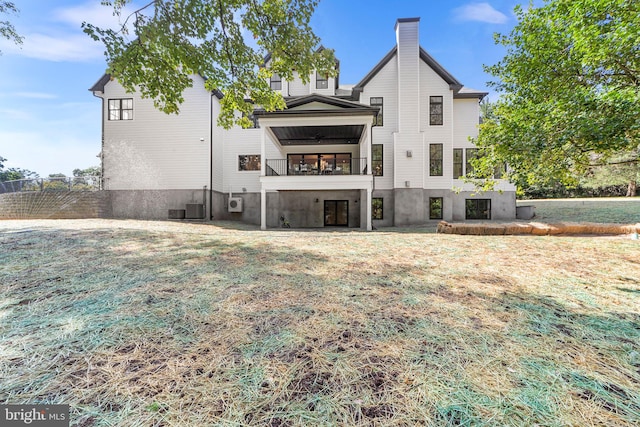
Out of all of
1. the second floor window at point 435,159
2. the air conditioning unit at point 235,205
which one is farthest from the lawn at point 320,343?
the air conditioning unit at point 235,205

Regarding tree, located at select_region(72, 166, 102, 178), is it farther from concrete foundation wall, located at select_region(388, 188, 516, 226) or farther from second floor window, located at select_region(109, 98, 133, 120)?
concrete foundation wall, located at select_region(388, 188, 516, 226)

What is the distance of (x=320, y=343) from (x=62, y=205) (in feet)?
60.3

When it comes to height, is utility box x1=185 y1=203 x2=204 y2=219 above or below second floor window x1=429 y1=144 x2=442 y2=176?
below

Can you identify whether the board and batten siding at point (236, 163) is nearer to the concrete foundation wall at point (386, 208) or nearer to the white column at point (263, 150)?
the white column at point (263, 150)

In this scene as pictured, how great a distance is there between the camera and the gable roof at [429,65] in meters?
14.1

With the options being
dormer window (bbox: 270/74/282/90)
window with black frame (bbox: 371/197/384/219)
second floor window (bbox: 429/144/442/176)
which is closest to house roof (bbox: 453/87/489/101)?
second floor window (bbox: 429/144/442/176)

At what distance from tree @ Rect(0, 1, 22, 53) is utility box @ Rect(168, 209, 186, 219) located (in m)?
10.2

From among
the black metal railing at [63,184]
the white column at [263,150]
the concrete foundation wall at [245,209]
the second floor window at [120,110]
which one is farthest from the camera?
the concrete foundation wall at [245,209]

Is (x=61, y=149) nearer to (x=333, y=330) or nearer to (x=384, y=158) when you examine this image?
(x=384, y=158)

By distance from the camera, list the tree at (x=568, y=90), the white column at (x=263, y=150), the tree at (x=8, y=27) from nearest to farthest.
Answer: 1. the tree at (x=568, y=90)
2. the tree at (x=8, y=27)
3. the white column at (x=263, y=150)

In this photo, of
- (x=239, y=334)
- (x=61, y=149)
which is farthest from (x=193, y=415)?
(x=61, y=149)

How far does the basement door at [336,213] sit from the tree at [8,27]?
1711cm

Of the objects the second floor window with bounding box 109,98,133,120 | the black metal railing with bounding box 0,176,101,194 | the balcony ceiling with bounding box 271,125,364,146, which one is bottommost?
the black metal railing with bounding box 0,176,101,194

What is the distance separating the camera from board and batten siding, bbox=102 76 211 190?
14328 mm
